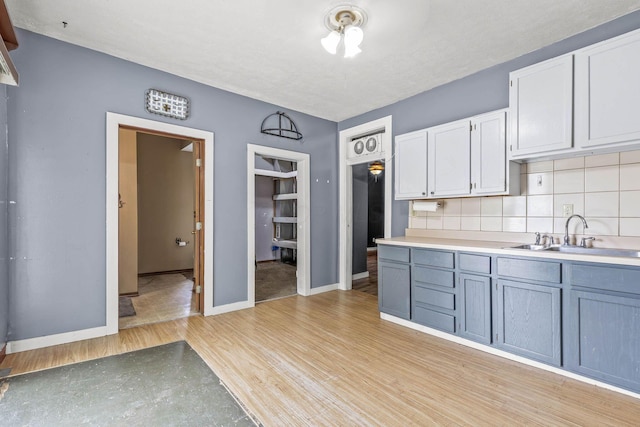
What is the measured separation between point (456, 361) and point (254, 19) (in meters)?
3.18

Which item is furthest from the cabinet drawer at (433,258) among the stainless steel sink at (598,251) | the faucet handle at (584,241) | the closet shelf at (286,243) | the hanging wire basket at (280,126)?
the closet shelf at (286,243)

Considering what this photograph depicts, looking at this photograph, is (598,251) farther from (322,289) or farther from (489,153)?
(322,289)

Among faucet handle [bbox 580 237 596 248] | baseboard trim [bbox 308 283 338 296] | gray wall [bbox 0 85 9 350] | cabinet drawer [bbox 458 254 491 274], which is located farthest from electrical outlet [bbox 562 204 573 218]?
gray wall [bbox 0 85 9 350]

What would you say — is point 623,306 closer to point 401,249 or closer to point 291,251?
point 401,249

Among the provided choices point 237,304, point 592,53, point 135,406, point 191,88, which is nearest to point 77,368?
point 135,406

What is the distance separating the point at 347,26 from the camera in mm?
2262

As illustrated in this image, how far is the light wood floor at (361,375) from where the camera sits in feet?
5.78

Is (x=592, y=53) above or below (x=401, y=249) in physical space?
above

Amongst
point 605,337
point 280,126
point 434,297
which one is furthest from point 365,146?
point 605,337

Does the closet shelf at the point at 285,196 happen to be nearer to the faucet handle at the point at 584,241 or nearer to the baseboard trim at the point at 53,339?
the baseboard trim at the point at 53,339

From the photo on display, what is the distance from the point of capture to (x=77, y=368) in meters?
2.25

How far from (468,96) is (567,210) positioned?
1524mm

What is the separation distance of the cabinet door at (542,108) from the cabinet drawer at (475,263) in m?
0.96

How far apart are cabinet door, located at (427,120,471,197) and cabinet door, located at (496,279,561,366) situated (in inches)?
41.4
